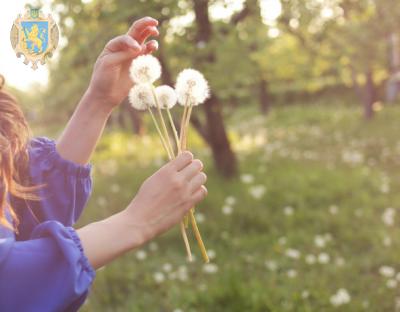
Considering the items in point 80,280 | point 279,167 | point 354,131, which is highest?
point 80,280

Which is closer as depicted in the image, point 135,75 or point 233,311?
point 135,75

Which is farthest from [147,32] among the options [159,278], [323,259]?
[323,259]

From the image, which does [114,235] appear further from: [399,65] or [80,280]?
[399,65]

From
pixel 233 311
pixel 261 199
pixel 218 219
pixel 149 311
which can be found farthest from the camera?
pixel 261 199

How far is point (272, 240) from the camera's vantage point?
5.02 meters

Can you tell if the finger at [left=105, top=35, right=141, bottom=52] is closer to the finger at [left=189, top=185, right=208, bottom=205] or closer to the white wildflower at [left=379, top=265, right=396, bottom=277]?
the finger at [left=189, top=185, right=208, bottom=205]

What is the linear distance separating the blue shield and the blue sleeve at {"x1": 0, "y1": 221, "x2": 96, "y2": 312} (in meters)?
0.71

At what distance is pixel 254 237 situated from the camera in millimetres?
5059

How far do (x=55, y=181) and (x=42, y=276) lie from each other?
0.44 m

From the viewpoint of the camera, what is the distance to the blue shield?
1444mm

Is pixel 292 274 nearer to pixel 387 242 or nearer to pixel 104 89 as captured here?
pixel 387 242

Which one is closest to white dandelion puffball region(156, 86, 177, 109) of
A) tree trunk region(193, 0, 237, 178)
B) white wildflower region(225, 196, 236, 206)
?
white wildflower region(225, 196, 236, 206)

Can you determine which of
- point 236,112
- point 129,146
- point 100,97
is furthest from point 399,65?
point 236,112

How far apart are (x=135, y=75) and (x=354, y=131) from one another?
33.9ft
